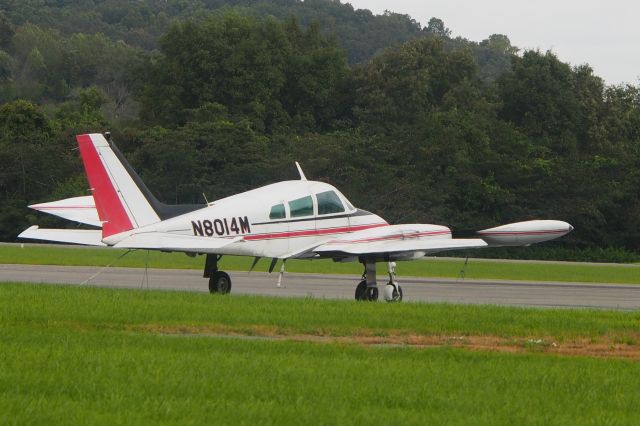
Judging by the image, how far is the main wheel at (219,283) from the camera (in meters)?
26.4

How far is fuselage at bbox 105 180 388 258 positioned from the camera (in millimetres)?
24797

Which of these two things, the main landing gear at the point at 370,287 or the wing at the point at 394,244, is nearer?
the wing at the point at 394,244

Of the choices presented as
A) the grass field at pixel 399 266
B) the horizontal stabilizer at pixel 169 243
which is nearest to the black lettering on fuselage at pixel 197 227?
the horizontal stabilizer at pixel 169 243

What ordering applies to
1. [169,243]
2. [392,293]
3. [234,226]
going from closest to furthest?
1. [169,243]
2. [234,226]
3. [392,293]

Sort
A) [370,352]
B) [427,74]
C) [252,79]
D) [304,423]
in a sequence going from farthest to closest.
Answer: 1. [427,74]
2. [252,79]
3. [370,352]
4. [304,423]

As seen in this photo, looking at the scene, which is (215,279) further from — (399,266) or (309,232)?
(399,266)

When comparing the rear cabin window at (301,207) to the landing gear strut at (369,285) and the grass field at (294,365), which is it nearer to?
the landing gear strut at (369,285)

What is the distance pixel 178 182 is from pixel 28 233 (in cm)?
4727

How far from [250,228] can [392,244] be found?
10.1 ft

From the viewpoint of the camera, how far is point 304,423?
11.0 m

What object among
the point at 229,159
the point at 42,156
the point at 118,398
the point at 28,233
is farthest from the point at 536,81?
the point at 118,398

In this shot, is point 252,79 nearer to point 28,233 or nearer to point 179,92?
point 179,92

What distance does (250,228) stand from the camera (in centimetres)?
2539

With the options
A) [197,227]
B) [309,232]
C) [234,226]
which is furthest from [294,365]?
[309,232]
